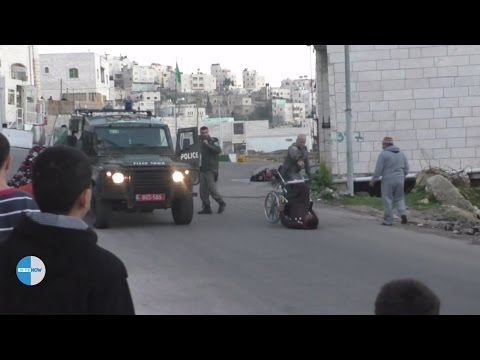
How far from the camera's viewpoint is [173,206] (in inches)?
602

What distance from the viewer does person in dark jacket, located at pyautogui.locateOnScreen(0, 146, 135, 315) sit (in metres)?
2.71

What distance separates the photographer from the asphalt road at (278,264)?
8.23 meters

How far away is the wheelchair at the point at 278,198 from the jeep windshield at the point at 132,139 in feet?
8.66

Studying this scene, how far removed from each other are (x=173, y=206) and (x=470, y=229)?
601cm

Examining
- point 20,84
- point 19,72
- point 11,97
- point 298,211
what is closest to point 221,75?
point 19,72

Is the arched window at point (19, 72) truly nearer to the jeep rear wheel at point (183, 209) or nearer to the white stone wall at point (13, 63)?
the white stone wall at point (13, 63)

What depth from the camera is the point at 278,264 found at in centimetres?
1063

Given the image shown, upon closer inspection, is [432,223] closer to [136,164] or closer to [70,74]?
[136,164]

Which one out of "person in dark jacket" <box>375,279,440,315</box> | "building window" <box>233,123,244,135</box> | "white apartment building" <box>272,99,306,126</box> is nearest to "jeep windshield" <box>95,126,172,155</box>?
"person in dark jacket" <box>375,279,440,315</box>

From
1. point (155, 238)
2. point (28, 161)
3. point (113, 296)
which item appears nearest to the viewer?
point (113, 296)

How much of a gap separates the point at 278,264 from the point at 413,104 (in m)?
15.2

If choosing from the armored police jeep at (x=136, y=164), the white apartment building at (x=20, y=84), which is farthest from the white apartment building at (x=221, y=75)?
the armored police jeep at (x=136, y=164)
